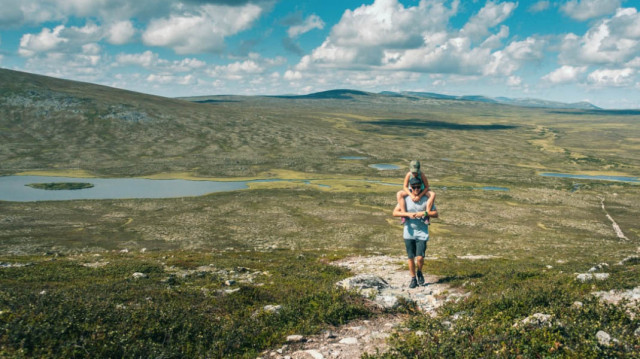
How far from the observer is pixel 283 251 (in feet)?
139

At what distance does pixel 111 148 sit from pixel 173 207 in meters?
115

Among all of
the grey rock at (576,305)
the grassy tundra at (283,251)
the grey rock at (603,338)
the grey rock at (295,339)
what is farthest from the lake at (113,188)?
the grey rock at (603,338)

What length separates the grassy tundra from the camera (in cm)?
999

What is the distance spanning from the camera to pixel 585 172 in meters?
147

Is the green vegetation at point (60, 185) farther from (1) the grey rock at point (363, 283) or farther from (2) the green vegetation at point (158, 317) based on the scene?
(1) the grey rock at point (363, 283)

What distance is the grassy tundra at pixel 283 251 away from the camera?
999cm

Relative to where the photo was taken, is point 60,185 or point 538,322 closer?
point 538,322

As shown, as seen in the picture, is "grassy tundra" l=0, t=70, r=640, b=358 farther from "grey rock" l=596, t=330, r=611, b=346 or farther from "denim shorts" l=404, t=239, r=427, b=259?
"denim shorts" l=404, t=239, r=427, b=259

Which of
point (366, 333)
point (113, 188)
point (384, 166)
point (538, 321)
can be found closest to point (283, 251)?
point (366, 333)

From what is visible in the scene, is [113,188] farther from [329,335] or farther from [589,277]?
[589,277]

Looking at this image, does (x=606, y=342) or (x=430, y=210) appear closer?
(x=606, y=342)

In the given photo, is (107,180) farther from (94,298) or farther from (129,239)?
(94,298)

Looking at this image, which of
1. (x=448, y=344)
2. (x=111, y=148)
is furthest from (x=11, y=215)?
(x=111, y=148)

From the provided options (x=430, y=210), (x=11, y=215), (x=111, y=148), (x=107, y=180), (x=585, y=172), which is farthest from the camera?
(x=111, y=148)
